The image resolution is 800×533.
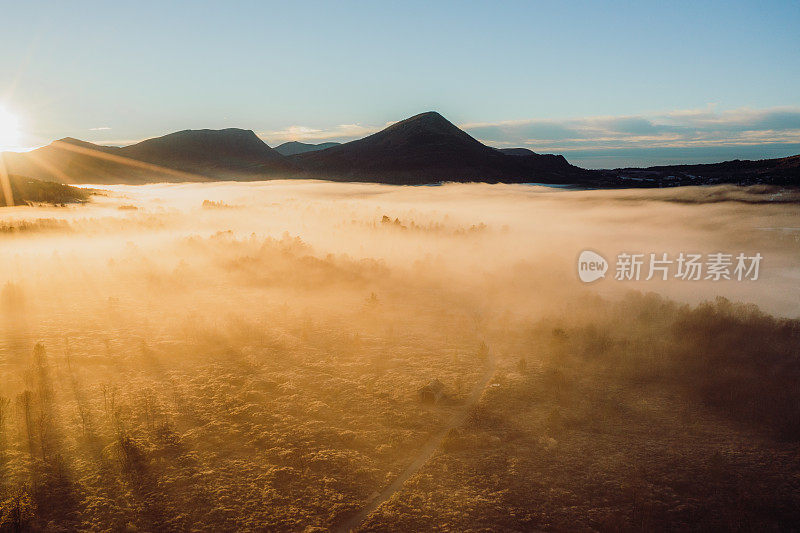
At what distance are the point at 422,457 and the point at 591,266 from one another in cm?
2692

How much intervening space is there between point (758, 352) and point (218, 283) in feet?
81.1

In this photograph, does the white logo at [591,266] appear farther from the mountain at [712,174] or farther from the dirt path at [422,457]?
the mountain at [712,174]

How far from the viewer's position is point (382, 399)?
1270 cm

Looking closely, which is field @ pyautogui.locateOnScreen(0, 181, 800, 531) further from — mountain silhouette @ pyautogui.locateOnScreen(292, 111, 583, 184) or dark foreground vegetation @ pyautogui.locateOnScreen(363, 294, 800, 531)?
mountain silhouette @ pyautogui.locateOnScreen(292, 111, 583, 184)

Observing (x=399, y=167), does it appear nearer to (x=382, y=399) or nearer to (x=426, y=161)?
(x=426, y=161)

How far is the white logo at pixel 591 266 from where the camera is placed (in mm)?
29586

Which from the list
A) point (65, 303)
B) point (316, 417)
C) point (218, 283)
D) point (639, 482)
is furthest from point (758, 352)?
point (65, 303)

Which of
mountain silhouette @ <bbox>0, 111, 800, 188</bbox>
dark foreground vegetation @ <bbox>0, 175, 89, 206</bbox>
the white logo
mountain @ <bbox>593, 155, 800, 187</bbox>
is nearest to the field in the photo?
the white logo

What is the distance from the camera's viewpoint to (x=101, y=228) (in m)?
41.2

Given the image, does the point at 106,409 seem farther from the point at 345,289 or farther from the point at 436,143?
the point at 436,143

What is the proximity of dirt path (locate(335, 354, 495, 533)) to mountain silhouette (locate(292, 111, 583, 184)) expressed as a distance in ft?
440

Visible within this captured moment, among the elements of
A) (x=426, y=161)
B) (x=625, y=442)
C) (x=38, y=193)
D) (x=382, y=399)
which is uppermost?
(x=426, y=161)

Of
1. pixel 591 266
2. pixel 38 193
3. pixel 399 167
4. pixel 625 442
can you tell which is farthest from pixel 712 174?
pixel 38 193

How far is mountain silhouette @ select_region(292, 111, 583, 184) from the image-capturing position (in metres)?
153
